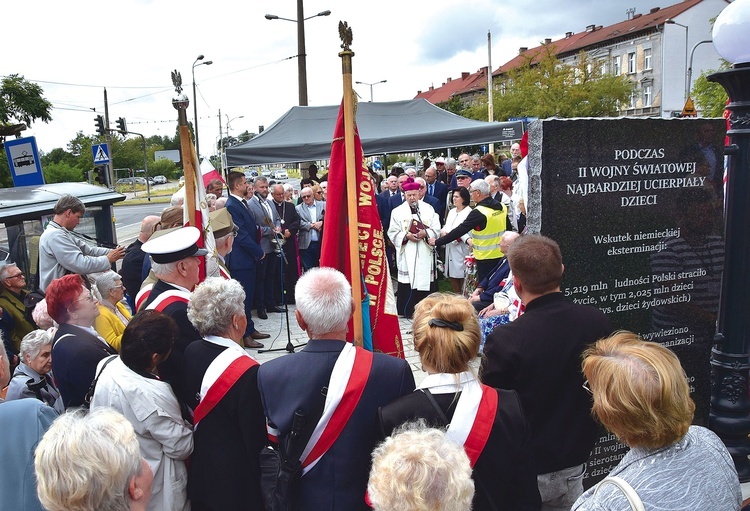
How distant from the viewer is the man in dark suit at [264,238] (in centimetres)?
825

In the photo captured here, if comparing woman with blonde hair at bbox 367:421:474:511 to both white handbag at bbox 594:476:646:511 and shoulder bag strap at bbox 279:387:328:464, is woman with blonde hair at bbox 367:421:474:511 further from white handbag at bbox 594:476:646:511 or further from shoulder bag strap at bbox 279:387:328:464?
shoulder bag strap at bbox 279:387:328:464

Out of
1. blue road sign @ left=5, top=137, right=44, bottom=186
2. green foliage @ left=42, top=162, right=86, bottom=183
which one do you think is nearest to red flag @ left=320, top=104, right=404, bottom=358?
blue road sign @ left=5, top=137, right=44, bottom=186

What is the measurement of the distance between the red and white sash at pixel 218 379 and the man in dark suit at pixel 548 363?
1.08m

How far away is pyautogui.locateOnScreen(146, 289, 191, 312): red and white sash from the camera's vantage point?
132 inches

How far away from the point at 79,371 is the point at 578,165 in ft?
9.46

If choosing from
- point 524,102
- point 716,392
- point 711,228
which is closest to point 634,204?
point 711,228

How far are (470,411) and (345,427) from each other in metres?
0.51

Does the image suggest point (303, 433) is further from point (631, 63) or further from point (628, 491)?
point (631, 63)

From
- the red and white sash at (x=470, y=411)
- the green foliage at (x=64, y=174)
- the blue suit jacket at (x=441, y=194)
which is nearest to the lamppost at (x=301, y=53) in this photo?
the blue suit jacket at (x=441, y=194)

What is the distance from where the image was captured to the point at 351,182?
3.64 metres

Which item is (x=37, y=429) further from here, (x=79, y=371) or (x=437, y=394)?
(x=437, y=394)

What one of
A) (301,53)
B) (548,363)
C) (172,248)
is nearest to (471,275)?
(172,248)

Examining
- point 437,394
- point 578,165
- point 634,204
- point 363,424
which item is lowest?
point 363,424

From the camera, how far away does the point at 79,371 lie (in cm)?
291
